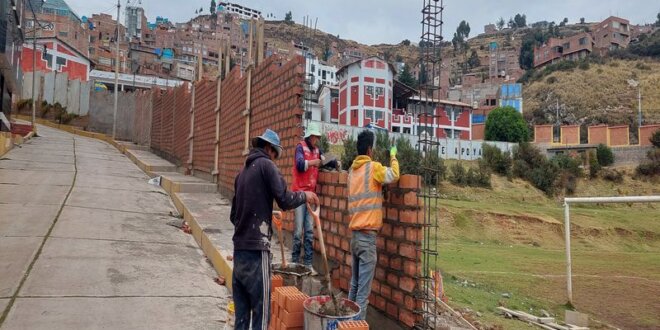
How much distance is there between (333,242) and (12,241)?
390 centimetres

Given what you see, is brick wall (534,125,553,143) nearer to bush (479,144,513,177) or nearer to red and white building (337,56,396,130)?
bush (479,144,513,177)

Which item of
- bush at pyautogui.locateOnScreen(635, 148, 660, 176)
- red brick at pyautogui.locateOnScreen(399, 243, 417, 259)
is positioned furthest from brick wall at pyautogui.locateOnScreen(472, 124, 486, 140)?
red brick at pyautogui.locateOnScreen(399, 243, 417, 259)

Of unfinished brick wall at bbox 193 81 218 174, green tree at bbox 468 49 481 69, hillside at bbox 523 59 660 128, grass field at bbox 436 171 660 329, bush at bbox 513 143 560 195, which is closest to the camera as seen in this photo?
grass field at bbox 436 171 660 329

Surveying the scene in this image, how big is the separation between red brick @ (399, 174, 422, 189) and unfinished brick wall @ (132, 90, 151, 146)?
1772cm

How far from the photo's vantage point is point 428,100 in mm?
3580

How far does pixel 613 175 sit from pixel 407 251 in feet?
130

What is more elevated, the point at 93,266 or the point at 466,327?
the point at 93,266

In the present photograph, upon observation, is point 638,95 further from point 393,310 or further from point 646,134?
point 393,310

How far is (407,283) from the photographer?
10.9ft

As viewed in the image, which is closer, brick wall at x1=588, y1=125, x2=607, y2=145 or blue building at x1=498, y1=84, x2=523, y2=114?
brick wall at x1=588, y1=125, x2=607, y2=145

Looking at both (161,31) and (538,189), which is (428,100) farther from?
(161,31)

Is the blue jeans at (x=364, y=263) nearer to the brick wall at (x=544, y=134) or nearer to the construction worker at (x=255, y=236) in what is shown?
the construction worker at (x=255, y=236)

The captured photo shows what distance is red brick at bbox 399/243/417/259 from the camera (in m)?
3.27

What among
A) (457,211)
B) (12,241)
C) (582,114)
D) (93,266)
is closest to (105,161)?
(12,241)
